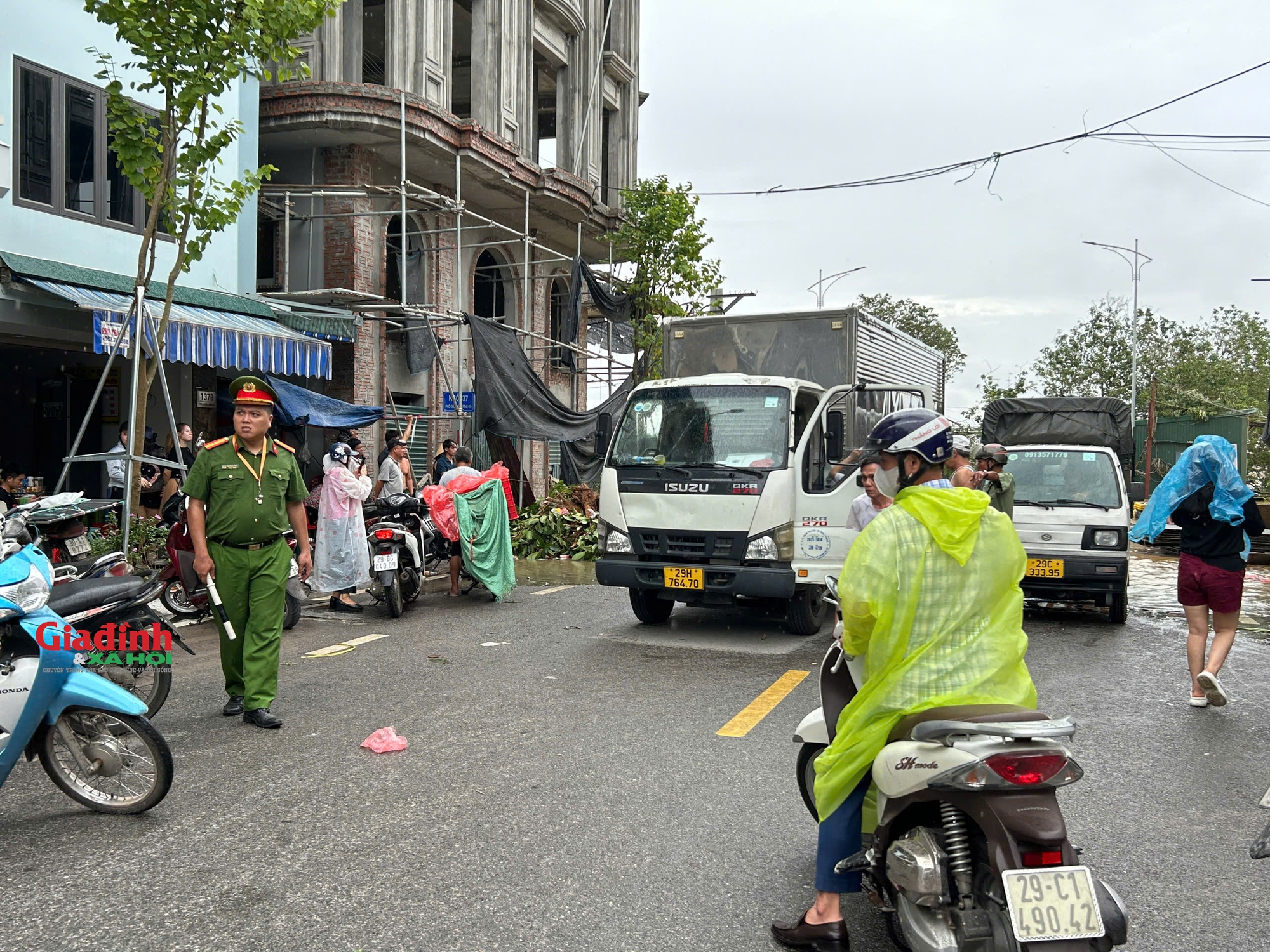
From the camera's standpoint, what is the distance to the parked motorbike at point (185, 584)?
26.9 ft

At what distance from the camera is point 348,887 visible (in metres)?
3.74

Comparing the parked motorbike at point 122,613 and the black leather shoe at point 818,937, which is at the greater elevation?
the parked motorbike at point 122,613

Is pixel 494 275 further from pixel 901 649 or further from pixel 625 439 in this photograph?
pixel 901 649

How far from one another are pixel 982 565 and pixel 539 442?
2189 centimetres

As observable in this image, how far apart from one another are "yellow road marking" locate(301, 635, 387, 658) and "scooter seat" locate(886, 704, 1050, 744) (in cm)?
597

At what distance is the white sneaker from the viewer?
662 centimetres

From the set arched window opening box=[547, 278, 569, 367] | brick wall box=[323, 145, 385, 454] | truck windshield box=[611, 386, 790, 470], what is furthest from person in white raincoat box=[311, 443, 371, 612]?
arched window opening box=[547, 278, 569, 367]

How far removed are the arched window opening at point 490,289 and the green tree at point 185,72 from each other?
12.4 m

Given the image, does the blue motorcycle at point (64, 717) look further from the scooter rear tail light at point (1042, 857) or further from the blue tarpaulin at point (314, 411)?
the blue tarpaulin at point (314, 411)

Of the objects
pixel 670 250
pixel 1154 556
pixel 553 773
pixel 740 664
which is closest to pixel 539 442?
pixel 670 250

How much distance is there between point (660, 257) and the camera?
21.6m

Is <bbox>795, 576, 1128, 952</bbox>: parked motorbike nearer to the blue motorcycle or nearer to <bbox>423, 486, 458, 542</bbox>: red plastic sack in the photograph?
the blue motorcycle

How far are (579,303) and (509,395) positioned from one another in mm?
5361

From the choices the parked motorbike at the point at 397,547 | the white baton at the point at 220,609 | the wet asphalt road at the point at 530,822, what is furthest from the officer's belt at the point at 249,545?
the parked motorbike at the point at 397,547
